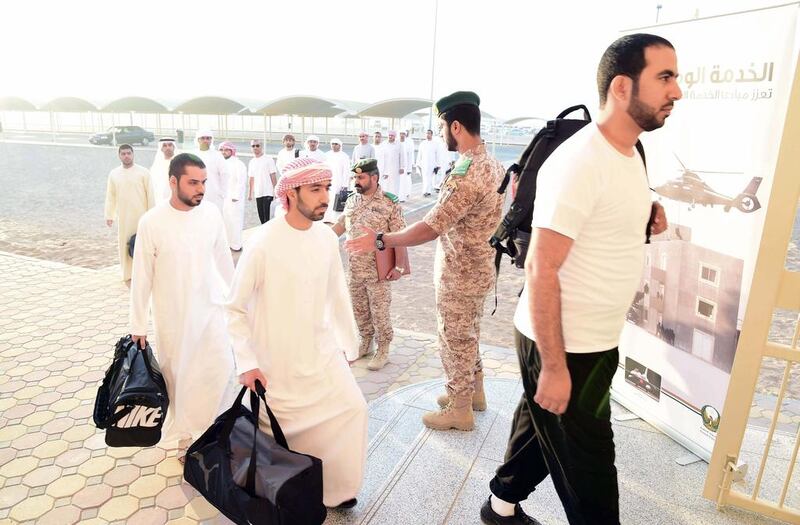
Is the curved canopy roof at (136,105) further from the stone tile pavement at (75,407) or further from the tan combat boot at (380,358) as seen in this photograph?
the tan combat boot at (380,358)

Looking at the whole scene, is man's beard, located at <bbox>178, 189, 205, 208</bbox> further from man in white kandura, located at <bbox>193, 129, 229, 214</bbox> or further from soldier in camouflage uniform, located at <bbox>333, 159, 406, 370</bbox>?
man in white kandura, located at <bbox>193, 129, 229, 214</bbox>

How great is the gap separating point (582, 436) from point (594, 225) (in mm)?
748

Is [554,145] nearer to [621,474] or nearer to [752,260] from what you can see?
[752,260]

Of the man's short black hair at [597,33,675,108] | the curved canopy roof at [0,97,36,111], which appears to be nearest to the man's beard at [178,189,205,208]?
the man's short black hair at [597,33,675,108]

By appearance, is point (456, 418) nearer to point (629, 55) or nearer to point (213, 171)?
point (629, 55)

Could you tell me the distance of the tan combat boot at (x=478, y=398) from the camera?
12.3 ft

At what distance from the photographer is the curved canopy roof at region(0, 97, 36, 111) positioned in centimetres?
4953

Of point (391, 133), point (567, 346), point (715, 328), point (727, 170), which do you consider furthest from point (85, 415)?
point (391, 133)

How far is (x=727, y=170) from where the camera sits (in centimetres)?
282

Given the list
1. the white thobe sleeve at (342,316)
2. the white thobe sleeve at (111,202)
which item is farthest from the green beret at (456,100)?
the white thobe sleeve at (111,202)

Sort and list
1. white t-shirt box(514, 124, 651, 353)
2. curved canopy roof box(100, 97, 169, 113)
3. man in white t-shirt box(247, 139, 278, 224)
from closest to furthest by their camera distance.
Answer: white t-shirt box(514, 124, 651, 353) → man in white t-shirt box(247, 139, 278, 224) → curved canopy roof box(100, 97, 169, 113)

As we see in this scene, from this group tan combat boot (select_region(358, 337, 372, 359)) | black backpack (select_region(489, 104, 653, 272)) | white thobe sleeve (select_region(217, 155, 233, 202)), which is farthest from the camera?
white thobe sleeve (select_region(217, 155, 233, 202))

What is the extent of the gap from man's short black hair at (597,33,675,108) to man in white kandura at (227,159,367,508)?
1318mm

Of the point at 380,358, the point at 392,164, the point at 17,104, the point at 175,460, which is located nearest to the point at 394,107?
the point at 392,164
